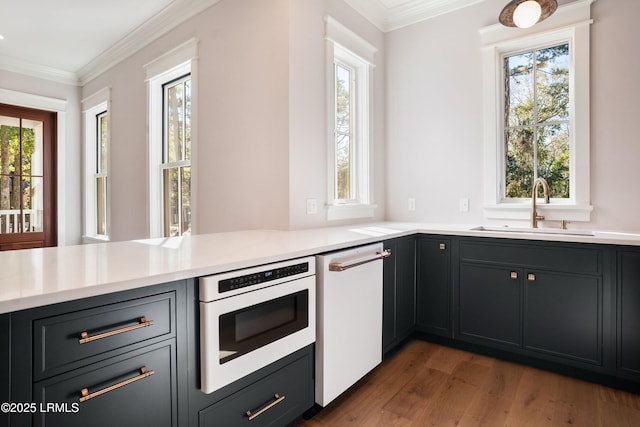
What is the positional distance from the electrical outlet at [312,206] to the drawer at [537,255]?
107 centimetres

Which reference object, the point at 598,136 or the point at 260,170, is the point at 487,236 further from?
the point at 260,170

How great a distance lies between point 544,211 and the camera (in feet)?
8.46

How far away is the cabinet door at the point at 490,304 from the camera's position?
223 cm

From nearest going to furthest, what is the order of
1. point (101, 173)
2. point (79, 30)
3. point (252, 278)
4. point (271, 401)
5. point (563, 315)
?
point (252, 278), point (271, 401), point (563, 315), point (79, 30), point (101, 173)

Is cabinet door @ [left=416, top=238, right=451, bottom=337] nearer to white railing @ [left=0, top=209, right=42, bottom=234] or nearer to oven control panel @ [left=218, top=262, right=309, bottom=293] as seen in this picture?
oven control panel @ [left=218, top=262, right=309, bottom=293]

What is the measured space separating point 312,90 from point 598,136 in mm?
2049

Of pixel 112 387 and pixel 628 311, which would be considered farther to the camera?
pixel 628 311

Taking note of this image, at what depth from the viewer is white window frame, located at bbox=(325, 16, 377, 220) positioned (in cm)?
275

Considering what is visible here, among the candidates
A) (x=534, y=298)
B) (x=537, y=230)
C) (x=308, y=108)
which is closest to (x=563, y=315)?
(x=534, y=298)

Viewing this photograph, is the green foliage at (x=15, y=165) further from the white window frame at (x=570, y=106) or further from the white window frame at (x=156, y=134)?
the white window frame at (x=570, y=106)

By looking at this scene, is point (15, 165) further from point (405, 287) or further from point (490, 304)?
point (490, 304)

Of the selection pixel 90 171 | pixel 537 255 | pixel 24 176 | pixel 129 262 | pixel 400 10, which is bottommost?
pixel 537 255

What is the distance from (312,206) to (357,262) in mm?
858

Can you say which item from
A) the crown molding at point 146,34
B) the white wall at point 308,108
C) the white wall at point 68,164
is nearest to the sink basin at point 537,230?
the white wall at point 308,108
